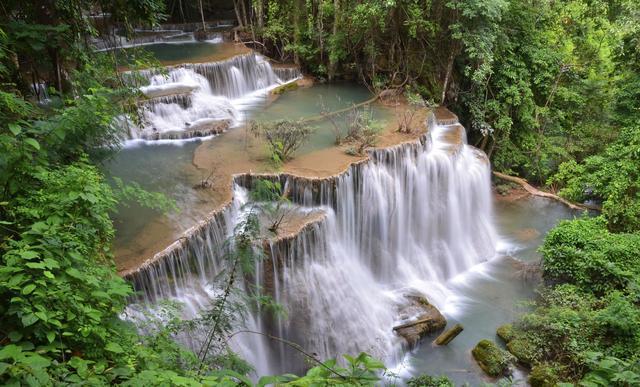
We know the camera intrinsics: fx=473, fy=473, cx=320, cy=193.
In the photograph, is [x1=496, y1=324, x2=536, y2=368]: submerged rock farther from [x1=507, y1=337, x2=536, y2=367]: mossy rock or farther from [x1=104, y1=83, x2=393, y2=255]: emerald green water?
[x1=104, y1=83, x2=393, y2=255]: emerald green water

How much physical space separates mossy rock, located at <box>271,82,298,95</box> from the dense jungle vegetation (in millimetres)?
1151

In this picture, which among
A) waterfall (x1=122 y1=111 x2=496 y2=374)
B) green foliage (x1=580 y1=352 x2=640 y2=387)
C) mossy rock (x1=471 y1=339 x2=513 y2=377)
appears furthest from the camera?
mossy rock (x1=471 y1=339 x2=513 y2=377)

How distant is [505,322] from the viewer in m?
9.01

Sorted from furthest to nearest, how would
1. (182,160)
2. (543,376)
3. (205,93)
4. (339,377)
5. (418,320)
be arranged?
(205,93), (182,160), (418,320), (543,376), (339,377)

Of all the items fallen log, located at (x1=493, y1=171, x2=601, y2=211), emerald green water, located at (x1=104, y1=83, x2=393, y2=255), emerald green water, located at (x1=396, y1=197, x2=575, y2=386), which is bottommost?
emerald green water, located at (x1=396, y1=197, x2=575, y2=386)

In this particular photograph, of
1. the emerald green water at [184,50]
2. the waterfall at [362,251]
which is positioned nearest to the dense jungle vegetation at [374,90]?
the waterfall at [362,251]

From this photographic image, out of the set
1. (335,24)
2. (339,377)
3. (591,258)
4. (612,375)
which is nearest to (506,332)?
(591,258)

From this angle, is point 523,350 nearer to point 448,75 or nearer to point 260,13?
point 448,75

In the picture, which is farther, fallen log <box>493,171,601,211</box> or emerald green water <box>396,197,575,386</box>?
fallen log <box>493,171,601,211</box>

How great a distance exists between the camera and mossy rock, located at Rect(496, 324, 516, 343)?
330 inches

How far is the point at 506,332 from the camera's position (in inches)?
333

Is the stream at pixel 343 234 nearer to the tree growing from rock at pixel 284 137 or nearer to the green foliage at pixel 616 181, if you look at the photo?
the tree growing from rock at pixel 284 137

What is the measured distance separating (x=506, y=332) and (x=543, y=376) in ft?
3.76

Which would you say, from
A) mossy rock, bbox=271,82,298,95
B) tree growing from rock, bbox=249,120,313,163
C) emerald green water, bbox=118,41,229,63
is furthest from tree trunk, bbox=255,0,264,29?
tree growing from rock, bbox=249,120,313,163
